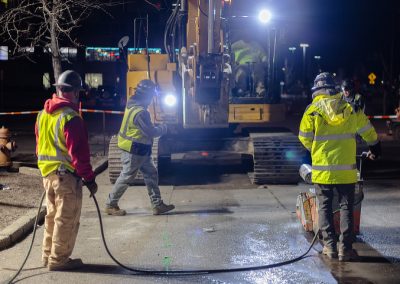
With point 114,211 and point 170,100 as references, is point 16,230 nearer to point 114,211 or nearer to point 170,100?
point 114,211

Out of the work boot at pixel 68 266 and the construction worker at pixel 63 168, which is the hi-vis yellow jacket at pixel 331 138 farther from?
the work boot at pixel 68 266

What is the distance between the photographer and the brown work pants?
19.5ft

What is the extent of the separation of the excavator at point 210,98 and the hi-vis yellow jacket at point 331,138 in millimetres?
4243

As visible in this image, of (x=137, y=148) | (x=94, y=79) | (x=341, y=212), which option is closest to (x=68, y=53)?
(x=137, y=148)

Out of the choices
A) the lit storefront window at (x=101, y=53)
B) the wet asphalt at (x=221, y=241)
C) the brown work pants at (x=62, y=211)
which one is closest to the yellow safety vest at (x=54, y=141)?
the brown work pants at (x=62, y=211)

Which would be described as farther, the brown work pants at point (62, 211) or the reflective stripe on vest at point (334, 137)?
the reflective stripe on vest at point (334, 137)

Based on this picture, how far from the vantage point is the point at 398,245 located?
6828 mm

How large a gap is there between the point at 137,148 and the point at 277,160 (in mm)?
3405

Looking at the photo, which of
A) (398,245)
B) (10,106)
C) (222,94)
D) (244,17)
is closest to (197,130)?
(222,94)

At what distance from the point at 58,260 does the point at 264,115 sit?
6.50 m

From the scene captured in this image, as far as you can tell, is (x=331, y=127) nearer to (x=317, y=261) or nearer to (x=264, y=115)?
(x=317, y=261)

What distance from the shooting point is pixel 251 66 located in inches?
470

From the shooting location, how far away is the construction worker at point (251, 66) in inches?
467

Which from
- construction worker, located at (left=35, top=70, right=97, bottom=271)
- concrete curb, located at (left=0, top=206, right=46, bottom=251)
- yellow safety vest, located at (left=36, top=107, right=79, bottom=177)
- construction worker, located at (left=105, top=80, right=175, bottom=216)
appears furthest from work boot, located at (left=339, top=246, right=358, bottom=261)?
concrete curb, located at (left=0, top=206, right=46, bottom=251)
